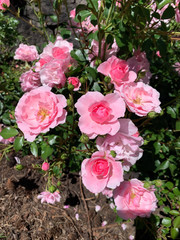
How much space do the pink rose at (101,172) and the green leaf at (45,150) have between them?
12.8 inches

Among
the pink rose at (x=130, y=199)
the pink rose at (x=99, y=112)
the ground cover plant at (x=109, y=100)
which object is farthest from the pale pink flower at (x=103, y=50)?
the pink rose at (x=130, y=199)

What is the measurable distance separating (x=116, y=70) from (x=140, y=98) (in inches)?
6.5

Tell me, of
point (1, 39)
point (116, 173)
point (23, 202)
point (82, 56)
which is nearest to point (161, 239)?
point (116, 173)

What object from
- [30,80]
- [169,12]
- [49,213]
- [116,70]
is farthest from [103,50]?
[49,213]

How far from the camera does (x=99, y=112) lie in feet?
2.24

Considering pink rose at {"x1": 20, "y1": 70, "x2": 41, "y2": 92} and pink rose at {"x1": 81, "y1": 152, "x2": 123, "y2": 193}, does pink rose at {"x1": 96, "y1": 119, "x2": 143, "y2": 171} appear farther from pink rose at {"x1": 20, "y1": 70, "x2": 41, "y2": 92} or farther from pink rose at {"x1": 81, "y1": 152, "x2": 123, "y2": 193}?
pink rose at {"x1": 20, "y1": 70, "x2": 41, "y2": 92}

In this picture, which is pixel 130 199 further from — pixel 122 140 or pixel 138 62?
pixel 138 62

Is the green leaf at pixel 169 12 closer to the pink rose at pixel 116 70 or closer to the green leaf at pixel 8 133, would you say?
the pink rose at pixel 116 70

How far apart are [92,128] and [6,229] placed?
142 cm

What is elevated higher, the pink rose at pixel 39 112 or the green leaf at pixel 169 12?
the green leaf at pixel 169 12

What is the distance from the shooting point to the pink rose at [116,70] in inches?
31.8

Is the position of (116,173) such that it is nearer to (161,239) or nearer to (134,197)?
(134,197)

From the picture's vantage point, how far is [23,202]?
5.53 feet

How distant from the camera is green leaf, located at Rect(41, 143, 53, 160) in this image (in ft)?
3.20
